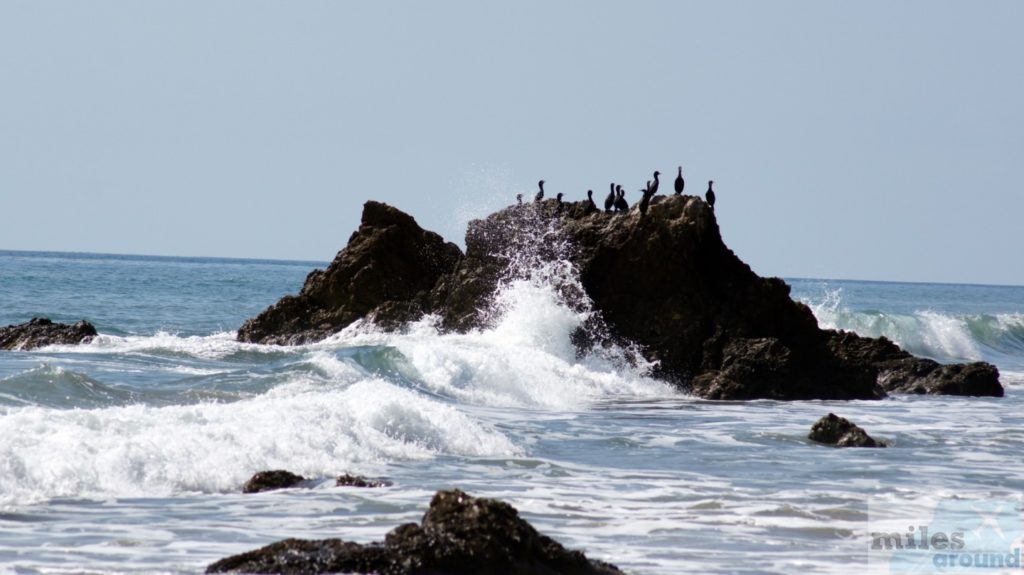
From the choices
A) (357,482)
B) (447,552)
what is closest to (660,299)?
(357,482)

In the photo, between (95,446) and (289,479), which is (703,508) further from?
(95,446)

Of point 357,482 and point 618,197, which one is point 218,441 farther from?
point 618,197

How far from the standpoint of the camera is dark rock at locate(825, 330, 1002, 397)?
21078 millimetres

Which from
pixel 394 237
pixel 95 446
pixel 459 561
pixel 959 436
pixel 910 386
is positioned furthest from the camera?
pixel 394 237

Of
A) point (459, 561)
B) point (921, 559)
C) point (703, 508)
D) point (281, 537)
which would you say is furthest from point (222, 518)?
point (921, 559)

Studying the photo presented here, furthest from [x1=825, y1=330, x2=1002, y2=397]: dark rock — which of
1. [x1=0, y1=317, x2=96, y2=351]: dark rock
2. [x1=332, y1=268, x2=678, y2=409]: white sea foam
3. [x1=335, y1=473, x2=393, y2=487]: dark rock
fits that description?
[x1=0, y1=317, x2=96, y2=351]: dark rock

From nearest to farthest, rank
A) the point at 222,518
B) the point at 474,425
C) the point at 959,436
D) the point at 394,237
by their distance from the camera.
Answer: the point at 222,518 < the point at 474,425 < the point at 959,436 < the point at 394,237

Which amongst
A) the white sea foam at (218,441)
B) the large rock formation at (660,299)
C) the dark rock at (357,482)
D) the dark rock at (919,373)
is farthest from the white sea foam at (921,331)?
the dark rock at (357,482)

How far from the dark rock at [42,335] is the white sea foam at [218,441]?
9.37 m

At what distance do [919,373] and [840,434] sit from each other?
9.23m

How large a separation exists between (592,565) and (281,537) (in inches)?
89.1

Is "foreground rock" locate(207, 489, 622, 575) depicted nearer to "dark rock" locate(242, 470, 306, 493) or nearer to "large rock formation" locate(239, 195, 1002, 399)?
"dark rock" locate(242, 470, 306, 493)

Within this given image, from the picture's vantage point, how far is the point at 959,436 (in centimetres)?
1470

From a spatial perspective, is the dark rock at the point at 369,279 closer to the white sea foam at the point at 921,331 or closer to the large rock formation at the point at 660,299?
the large rock formation at the point at 660,299
